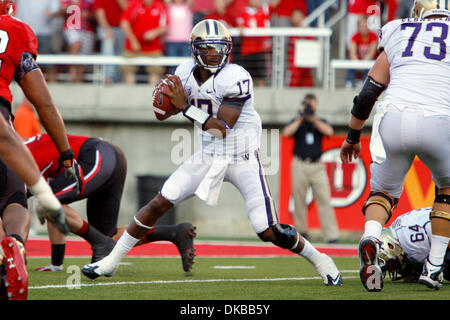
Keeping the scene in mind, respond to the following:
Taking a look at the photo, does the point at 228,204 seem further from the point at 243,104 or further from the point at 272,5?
the point at 243,104

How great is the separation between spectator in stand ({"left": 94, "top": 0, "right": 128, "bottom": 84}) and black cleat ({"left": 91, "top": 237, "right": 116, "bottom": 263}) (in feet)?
23.9

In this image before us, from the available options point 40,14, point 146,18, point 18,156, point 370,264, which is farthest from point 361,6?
point 18,156

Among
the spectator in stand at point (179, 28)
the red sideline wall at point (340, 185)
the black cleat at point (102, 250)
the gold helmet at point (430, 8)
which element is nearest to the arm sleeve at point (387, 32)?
the gold helmet at point (430, 8)

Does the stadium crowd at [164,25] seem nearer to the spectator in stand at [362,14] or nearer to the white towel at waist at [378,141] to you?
the spectator in stand at [362,14]

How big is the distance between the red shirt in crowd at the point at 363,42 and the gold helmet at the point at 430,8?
7.45 metres

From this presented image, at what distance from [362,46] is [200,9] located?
8.73ft

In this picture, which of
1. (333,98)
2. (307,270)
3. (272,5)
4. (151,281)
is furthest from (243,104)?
(272,5)

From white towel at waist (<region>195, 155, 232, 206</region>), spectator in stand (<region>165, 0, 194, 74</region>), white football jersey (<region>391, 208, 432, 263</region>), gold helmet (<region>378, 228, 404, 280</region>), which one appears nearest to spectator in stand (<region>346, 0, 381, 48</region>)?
spectator in stand (<region>165, 0, 194, 74</region>)

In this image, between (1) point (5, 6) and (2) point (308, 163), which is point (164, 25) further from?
(1) point (5, 6)

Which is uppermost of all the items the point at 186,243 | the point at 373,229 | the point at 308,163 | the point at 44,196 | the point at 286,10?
the point at 286,10

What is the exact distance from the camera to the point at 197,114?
215 inches

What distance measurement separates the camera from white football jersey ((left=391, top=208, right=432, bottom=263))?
5660 millimetres

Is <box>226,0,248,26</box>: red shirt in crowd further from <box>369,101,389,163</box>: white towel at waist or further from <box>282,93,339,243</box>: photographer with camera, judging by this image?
<box>369,101,389,163</box>: white towel at waist
